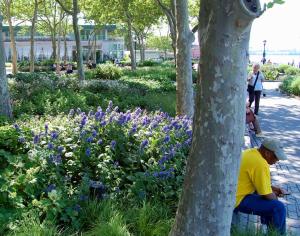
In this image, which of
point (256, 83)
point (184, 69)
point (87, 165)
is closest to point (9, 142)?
point (87, 165)

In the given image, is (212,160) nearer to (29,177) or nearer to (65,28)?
(29,177)

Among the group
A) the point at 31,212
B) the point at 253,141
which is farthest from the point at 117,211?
the point at 253,141

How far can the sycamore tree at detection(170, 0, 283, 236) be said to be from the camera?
2826mm

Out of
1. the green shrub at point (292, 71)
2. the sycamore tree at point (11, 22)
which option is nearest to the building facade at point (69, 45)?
the sycamore tree at point (11, 22)

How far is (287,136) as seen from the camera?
1155 cm

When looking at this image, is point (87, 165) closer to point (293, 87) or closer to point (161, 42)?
point (293, 87)

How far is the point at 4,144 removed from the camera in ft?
18.6

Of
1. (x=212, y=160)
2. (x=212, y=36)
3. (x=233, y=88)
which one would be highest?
(x=212, y=36)

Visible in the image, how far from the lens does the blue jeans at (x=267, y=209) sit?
4.58 m

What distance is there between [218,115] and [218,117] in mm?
14

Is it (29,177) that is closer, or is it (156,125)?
(29,177)

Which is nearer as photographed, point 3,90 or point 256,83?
point 3,90

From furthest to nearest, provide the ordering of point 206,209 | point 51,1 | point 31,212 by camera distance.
Result: point 51,1 < point 31,212 < point 206,209

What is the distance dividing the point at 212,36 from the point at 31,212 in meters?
2.54
